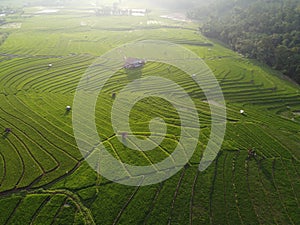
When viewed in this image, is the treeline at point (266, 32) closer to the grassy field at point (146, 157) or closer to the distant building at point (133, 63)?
the grassy field at point (146, 157)

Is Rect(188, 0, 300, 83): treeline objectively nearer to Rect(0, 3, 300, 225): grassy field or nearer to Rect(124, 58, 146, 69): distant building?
Rect(0, 3, 300, 225): grassy field

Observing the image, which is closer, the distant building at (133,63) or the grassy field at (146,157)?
the grassy field at (146,157)

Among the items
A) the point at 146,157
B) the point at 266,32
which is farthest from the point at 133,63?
the point at 266,32

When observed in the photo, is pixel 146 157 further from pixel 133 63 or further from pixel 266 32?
pixel 266 32

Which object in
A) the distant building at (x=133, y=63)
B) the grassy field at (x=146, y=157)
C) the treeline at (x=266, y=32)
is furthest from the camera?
the treeline at (x=266, y=32)

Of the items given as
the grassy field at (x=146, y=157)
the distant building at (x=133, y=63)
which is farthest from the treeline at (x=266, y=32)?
the distant building at (x=133, y=63)

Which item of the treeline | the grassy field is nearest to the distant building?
the grassy field

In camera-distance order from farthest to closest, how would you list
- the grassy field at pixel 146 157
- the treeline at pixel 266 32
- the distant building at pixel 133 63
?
the treeline at pixel 266 32 < the distant building at pixel 133 63 < the grassy field at pixel 146 157
